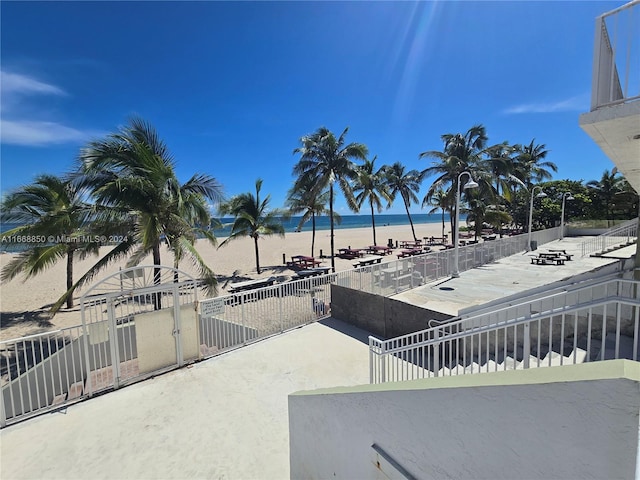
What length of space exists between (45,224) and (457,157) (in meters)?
22.3

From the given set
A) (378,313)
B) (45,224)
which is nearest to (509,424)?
(378,313)

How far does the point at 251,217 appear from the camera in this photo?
21.1 m

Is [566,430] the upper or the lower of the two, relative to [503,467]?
upper

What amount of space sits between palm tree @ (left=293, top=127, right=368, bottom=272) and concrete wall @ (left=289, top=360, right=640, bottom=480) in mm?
14785

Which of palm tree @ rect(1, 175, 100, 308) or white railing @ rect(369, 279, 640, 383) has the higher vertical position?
palm tree @ rect(1, 175, 100, 308)

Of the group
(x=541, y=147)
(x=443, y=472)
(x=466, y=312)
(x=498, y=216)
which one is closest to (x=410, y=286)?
(x=466, y=312)

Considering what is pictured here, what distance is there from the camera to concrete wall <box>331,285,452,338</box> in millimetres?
7266

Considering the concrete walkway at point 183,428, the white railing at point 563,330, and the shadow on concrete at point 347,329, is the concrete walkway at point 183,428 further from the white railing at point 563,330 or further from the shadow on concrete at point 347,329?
the white railing at point 563,330

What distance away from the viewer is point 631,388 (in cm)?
110

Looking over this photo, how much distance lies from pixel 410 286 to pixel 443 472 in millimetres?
8103

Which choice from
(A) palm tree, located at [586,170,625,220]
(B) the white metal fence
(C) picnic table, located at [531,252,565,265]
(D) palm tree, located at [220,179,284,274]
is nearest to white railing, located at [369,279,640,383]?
(B) the white metal fence

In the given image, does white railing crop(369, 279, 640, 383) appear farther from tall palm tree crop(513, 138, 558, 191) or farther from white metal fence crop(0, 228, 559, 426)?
tall palm tree crop(513, 138, 558, 191)

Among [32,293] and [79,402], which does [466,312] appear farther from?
[32,293]

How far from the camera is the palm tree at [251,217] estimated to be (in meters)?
21.0
